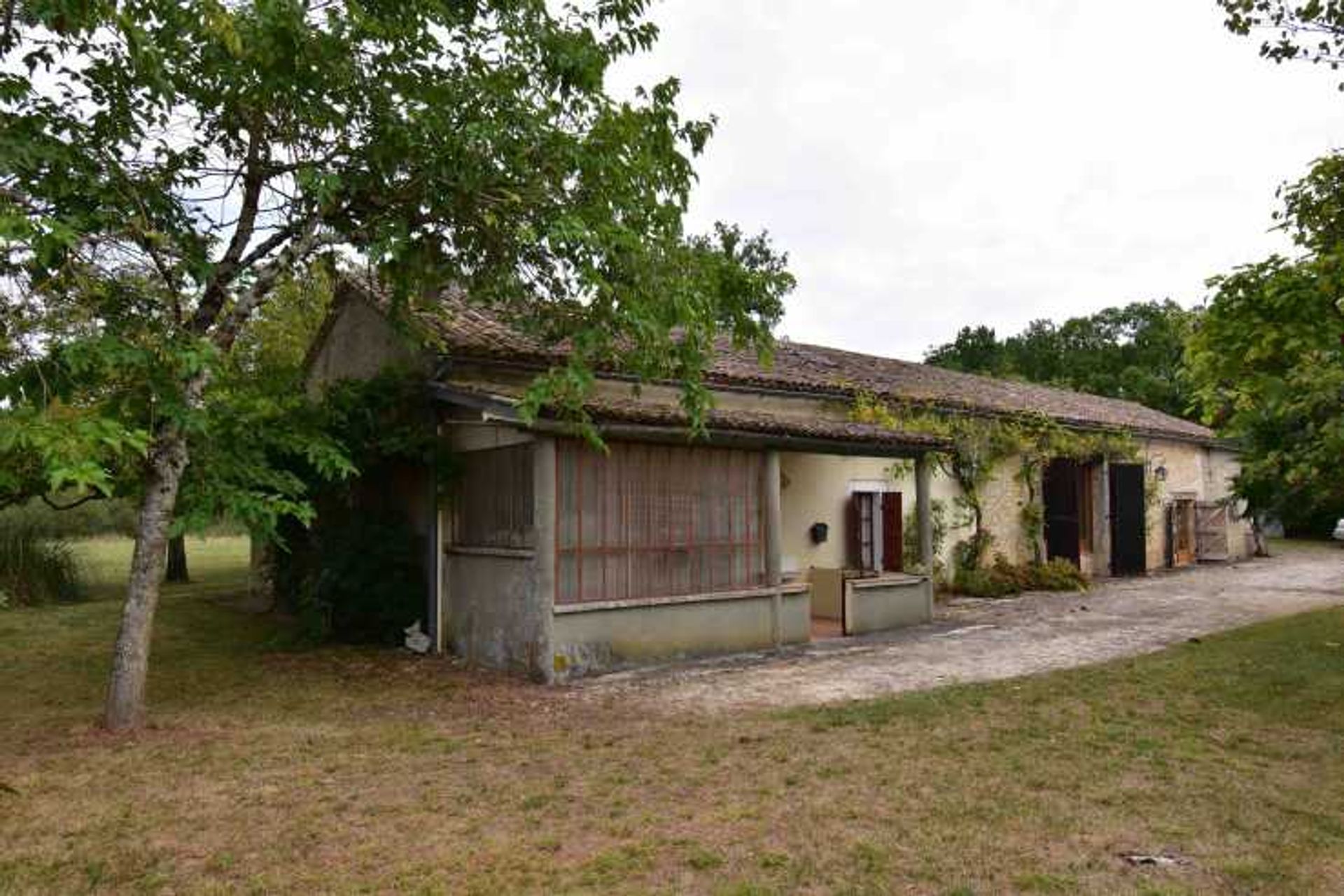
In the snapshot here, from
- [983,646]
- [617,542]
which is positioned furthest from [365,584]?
[983,646]

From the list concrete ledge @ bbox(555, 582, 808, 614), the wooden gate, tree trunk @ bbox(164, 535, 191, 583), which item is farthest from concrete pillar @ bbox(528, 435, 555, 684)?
the wooden gate

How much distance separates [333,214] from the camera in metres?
7.59

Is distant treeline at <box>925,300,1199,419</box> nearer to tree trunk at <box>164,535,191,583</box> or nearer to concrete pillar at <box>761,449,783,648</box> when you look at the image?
concrete pillar at <box>761,449,783,648</box>

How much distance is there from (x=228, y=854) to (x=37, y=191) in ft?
15.2

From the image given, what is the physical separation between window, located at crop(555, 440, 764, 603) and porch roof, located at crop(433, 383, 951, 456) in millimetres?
330

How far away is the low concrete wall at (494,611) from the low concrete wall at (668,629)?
34 cm

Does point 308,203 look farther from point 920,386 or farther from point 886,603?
point 920,386

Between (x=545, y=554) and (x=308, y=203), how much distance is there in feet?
13.0

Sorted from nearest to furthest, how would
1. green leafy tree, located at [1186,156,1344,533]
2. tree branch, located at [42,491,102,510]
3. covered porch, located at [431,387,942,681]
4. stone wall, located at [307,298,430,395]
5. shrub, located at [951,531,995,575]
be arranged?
green leafy tree, located at [1186,156,1344,533] < tree branch, located at [42,491,102,510] < covered porch, located at [431,387,942,681] < stone wall, located at [307,298,430,395] < shrub, located at [951,531,995,575]

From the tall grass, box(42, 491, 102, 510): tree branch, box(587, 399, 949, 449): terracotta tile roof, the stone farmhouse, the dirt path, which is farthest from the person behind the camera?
the tall grass

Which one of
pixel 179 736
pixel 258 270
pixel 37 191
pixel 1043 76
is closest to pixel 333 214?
pixel 258 270

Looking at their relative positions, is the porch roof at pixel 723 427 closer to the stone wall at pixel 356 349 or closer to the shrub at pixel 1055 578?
the stone wall at pixel 356 349

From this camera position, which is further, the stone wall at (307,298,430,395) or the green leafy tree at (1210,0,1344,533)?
the stone wall at (307,298,430,395)

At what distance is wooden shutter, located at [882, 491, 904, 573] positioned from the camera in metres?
14.1
